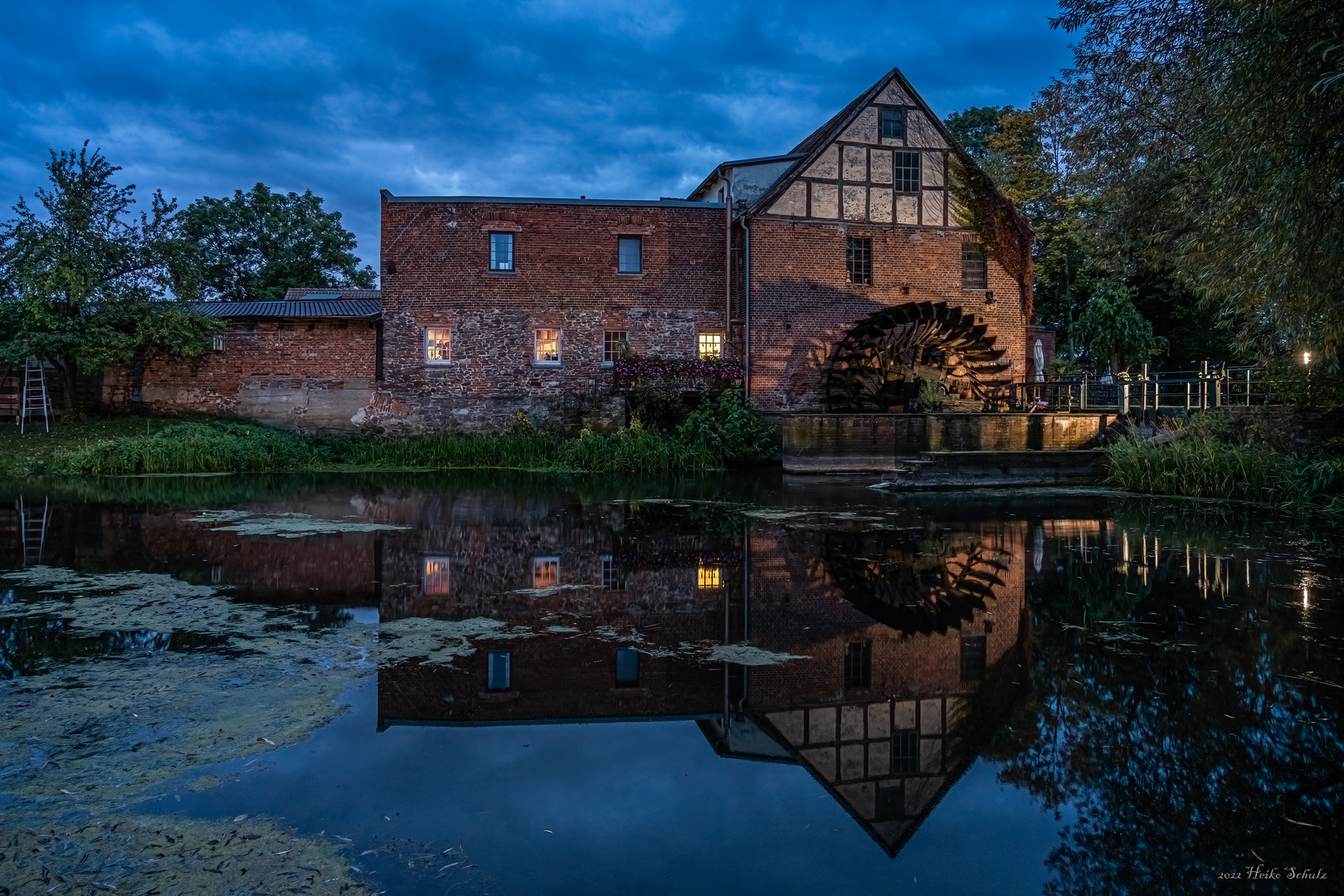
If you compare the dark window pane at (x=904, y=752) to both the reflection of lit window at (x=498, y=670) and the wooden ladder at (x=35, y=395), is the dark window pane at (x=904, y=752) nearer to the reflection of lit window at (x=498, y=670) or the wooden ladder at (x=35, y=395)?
the reflection of lit window at (x=498, y=670)

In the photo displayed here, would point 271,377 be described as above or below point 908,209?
below

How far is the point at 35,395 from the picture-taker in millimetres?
20125

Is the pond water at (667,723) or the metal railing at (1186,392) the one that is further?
the metal railing at (1186,392)

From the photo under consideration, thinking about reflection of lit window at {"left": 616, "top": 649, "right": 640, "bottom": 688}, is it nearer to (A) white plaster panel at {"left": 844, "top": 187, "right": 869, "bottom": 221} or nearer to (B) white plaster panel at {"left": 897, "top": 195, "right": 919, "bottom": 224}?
(A) white plaster panel at {"left": 844, "top": 187, "right": 869, "bottom": 221}

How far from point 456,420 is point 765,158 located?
10.5 metres

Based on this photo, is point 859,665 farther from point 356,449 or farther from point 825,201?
point 825,201

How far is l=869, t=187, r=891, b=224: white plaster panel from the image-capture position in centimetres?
2117

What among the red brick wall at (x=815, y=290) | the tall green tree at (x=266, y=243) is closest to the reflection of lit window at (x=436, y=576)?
the red brick wall at (x=815, y=290)

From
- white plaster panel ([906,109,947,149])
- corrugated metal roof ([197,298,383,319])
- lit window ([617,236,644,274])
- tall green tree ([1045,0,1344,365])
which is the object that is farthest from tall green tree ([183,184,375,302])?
tall green tree ([1045,0,1344,365])

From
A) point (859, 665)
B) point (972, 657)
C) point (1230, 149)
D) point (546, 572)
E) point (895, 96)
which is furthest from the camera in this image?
point (895, 96)

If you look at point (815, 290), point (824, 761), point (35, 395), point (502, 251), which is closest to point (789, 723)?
point (824, 761)

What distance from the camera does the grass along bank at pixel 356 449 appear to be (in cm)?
1636

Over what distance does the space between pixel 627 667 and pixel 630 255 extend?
60.2ft

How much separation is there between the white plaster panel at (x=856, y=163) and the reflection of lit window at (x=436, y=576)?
17.0m
